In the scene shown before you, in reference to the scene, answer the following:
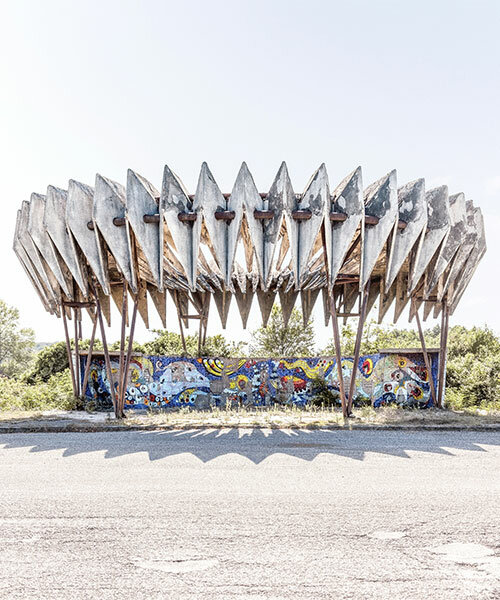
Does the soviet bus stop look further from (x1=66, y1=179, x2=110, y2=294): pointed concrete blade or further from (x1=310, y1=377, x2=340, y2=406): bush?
(x1=310, y1=377, x2=340, y2=406): bush

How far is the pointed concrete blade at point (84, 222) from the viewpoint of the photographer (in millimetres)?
16172

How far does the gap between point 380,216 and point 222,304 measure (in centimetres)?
1592

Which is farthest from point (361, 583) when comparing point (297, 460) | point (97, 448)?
point (97, 448)

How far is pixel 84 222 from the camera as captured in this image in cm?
1647

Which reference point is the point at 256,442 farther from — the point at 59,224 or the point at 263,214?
the point at 59,224

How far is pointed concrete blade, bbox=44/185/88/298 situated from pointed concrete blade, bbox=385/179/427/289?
35.3ft

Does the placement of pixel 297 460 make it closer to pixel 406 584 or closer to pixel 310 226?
pixel 406 584

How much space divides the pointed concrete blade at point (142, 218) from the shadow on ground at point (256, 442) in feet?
16.4

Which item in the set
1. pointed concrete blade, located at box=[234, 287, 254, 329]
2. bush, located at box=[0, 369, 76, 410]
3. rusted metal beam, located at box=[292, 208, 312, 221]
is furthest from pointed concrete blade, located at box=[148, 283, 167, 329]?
rusted metal beam, located at box=[292, 208, 312, 221]

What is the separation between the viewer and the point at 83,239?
53.7 feet

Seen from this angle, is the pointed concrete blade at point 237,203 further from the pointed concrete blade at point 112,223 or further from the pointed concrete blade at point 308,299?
the pointed concrete blade at point 308,299

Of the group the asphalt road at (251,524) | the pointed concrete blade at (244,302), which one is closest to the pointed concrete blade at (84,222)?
the asphalt road at (251,524)

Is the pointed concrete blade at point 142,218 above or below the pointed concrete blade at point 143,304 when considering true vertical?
above

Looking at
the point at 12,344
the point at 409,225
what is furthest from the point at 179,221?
the point at 12,344
